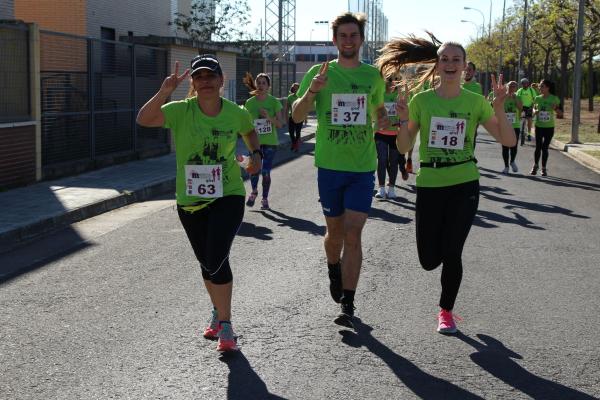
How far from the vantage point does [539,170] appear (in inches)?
774

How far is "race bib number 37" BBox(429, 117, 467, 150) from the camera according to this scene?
622 centimetres

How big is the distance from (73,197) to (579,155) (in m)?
15.3

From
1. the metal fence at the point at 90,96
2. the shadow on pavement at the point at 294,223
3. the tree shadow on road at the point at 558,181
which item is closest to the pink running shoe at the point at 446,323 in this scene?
the shadow on pavement at the point at 294,223

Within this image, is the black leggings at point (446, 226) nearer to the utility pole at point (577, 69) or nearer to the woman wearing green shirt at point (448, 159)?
the woman wearing green shirt at point (448, 159)

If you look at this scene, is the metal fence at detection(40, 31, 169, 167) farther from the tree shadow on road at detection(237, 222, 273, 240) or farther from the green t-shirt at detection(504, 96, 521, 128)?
the green t-shirt at detection(504, 96, 521, 128)

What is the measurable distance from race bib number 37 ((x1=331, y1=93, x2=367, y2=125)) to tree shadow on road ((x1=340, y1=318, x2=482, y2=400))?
139 centimetres

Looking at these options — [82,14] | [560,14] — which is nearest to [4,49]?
[82,14]

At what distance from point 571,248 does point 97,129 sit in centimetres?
1062

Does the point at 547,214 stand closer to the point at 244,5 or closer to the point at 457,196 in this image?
the point at 457,196

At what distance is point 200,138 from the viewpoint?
19.0ft

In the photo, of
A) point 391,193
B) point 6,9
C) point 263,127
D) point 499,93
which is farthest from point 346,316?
point 6,9

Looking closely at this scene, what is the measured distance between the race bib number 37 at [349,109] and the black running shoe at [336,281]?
40.4 inches

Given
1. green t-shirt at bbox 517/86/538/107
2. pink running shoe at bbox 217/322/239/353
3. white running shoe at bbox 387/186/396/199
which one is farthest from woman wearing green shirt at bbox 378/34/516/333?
green t-shirt at bbox 517/86/538/107

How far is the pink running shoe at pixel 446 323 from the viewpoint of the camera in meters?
6.22
